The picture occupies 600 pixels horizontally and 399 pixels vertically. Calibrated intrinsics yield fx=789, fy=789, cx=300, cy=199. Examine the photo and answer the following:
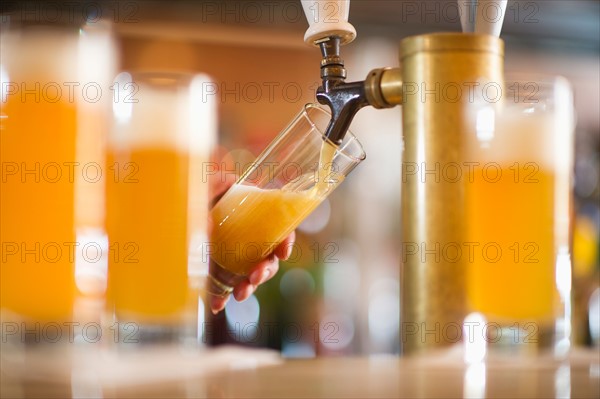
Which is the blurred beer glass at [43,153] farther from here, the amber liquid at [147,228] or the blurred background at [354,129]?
the blurred background at [354,129]

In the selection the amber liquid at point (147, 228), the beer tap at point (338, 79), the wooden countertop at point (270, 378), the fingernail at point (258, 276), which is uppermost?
the beer tap at point (338, 79)

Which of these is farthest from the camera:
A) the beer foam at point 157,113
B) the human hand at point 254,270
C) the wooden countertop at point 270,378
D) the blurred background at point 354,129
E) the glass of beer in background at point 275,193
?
the blurred background at point 354,129

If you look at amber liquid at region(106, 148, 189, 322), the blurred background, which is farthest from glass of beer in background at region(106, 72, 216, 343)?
the blurred background

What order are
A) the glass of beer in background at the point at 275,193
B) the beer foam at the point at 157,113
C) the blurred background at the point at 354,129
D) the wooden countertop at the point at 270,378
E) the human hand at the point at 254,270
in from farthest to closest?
the blurred background at the point at 354,129 → the human hand at the point at 254,270 → the glass of beer in background at the point at 275,193 → the beer foam at the point at 157,113 → the wooden countertop at the point at 270,378

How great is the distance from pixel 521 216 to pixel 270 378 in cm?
31

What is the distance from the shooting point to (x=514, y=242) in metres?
0.79

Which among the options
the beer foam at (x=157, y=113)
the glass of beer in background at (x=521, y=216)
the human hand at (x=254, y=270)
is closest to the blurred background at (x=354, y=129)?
the human hand at (x=254, y=270)

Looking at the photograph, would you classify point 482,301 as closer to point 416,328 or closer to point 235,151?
point 416,328

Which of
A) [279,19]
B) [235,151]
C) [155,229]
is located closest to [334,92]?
[155,229]

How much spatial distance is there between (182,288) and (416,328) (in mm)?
222

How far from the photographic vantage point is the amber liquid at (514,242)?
0.77 metres

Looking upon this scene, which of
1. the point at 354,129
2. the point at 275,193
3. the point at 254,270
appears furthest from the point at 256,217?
the point at 354,129

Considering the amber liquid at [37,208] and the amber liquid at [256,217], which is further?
the amber liquid at [256,217]

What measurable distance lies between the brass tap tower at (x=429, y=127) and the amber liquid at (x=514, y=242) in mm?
42
